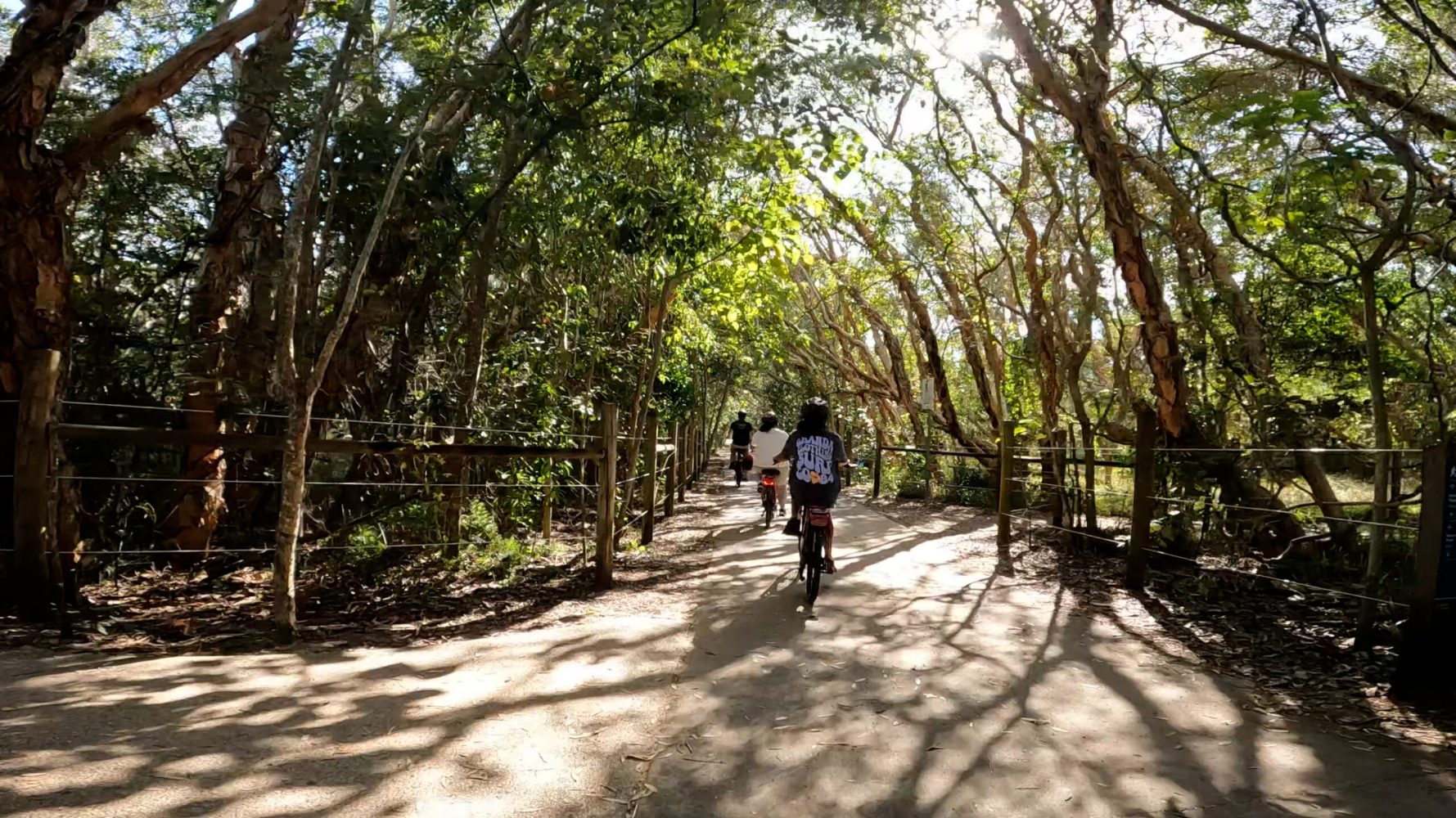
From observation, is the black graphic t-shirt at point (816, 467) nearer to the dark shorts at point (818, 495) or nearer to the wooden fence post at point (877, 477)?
the dark shorts at point (818, 495)

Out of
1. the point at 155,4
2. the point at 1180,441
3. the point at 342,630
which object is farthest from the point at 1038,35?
the point at 155,4

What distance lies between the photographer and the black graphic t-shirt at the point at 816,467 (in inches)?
273

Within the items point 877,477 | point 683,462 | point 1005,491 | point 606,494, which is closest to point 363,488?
point 606,494

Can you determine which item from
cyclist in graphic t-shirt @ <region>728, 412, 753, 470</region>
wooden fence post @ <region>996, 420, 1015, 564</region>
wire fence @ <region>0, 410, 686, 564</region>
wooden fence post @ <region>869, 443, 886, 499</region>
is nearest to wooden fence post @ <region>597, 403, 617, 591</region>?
wire fence @ <region>0, 410, 686, 564</region>

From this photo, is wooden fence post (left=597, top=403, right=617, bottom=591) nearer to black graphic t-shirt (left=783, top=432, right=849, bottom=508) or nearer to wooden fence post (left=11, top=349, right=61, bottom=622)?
black graphic t-shirt (left=783, top=432, right=849, bottom=508)

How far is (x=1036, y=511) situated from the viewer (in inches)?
527

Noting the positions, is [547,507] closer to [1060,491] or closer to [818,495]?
[818,495]

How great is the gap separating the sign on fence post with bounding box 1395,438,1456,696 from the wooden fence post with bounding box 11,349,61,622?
7472 mm

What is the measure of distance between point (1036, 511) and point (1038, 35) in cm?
781

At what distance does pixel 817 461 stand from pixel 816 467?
62mm

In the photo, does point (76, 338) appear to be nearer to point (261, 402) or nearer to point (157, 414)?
point (157, 414)

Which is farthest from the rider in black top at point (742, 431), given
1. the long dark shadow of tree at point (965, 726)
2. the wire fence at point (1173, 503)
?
the long dark shadow of tree at point (965, 726)

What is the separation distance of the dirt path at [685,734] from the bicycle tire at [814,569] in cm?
69

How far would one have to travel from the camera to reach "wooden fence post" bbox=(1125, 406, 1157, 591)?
7.12m
